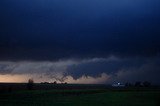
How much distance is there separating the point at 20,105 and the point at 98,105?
15.9 metres

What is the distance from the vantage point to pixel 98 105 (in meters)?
63.3

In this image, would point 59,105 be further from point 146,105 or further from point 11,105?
point 146,105

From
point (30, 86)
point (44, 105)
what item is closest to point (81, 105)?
point (44, 105)

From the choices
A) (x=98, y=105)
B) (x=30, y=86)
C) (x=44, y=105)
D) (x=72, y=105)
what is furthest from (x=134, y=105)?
(x=30, y=86)

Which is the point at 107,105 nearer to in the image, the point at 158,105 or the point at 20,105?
the point at 158,105

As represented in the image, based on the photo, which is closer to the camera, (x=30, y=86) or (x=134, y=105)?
(x=134, y=105)

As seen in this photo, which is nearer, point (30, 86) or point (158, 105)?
point (158, 105)

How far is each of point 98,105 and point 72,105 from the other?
5315mm

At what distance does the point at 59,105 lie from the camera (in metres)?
64.2

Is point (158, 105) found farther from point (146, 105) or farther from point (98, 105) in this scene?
point (98, 105)

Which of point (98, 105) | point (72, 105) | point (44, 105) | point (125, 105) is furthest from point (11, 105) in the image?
point (125, 105)

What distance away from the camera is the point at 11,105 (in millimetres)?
64250

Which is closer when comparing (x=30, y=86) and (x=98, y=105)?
(x=98, y=105)

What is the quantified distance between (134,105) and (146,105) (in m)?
2.52
